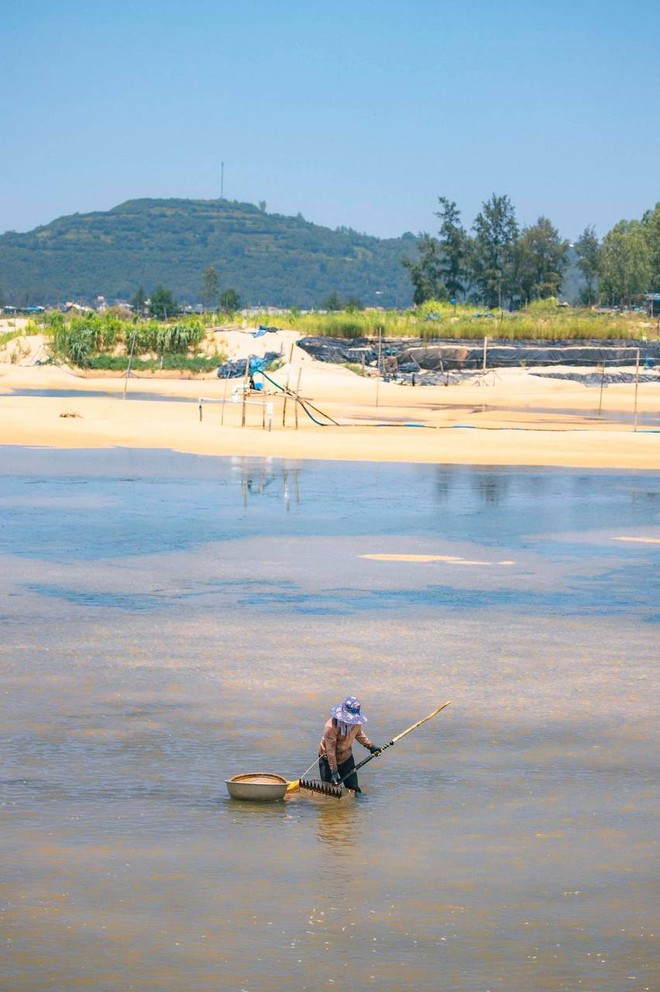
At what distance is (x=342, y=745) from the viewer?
9.88 metres

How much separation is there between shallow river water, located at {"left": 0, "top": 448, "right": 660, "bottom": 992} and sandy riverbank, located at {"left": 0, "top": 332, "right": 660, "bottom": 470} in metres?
13.3

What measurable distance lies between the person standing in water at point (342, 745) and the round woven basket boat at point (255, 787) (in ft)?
1.51

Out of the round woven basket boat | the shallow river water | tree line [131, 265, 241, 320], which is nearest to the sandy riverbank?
the shallow river water

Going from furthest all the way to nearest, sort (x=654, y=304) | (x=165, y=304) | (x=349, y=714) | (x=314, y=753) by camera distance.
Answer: (x=165, y=304) < (x=654, y=304) < (x=314, y=753) < (x=349, y=714)

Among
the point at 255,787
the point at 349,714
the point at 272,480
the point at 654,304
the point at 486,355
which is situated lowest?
the point at 255,787

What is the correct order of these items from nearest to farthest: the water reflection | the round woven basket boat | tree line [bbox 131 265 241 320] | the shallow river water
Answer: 1. the shallow river water
2. the round woven basket boat
3. the water reflection
4. tree line [bbox 131 265 241 320]

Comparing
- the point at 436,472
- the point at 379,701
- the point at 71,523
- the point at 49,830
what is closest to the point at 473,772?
the point at 379,701

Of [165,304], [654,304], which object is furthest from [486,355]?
[165,304]

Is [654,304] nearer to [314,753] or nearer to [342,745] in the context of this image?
[314,753]

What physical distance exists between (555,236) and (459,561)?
89.3 metres

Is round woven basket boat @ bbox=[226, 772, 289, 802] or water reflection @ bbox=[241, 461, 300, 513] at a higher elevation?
water reflection @ bbox=[241, 461, 300, 513]

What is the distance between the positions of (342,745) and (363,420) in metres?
35.4

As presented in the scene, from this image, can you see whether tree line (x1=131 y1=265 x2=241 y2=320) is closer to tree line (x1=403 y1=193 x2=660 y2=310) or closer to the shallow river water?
tree line (x1=403 y1=193 x2=660 y2=310)

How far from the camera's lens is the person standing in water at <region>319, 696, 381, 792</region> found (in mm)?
9828
